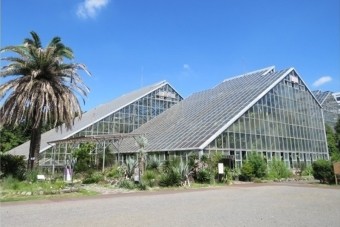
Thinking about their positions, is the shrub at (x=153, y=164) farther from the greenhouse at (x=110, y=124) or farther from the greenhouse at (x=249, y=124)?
the greenhouse at (x=110, y=124)

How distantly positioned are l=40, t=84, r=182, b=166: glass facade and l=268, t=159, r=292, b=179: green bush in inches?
685

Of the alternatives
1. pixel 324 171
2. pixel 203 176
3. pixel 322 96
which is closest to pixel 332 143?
pixel 322 96

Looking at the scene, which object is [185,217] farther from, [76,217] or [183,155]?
[183,155]

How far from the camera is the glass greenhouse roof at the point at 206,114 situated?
2906 centimetres

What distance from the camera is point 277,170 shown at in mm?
Result: 30016

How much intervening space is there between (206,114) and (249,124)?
4.63 meters

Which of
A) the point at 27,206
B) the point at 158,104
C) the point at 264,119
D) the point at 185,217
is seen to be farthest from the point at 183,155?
the point at 158,104

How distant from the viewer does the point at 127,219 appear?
9953 mm

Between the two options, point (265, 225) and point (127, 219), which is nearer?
point (265, 225)

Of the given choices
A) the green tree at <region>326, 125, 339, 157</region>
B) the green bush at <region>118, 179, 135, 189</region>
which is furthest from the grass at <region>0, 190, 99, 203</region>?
the green tree at <region>326, 125, 339, 157</region>

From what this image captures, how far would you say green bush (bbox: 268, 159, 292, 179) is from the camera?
95.4ft

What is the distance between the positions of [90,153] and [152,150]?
7.23 m

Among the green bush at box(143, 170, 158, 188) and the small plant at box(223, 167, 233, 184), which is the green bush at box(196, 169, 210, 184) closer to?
the small plant at box(223, 167, 233, 184)

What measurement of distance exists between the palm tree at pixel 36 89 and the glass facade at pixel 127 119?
11.8 m
